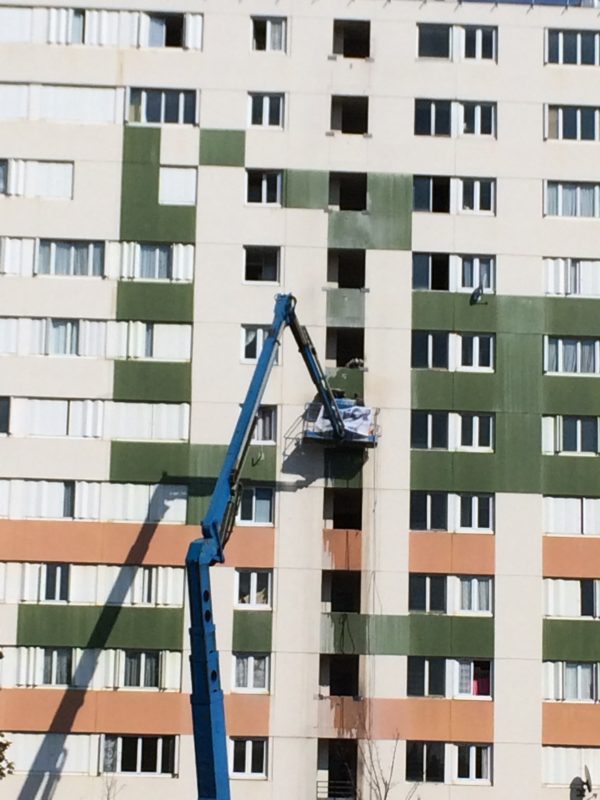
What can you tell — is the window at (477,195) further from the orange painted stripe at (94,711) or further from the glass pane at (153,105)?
the orange painted stripe at (94,711)

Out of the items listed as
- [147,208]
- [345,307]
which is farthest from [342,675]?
[147,208]

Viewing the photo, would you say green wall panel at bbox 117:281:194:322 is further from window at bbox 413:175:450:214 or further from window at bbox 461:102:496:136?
window at bbox 461:102:496:136

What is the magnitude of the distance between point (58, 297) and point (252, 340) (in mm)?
7482

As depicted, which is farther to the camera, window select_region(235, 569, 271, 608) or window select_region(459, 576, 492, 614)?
window select_region(459, 576, 492, 614)

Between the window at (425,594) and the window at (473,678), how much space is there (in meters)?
2.21

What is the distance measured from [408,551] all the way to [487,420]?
19.1 feet

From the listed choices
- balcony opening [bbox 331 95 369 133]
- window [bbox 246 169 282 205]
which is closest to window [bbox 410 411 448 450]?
window [bbox 246 169 282 205]

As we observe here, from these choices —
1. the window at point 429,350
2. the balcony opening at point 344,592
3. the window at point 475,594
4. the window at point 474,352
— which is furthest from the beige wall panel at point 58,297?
the window at point 475,594

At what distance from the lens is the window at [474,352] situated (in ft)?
154

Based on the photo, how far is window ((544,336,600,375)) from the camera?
4709 cm

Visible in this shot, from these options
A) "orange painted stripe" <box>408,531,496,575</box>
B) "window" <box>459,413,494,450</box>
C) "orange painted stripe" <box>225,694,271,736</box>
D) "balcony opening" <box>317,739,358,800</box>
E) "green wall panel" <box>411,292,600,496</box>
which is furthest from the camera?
"window" <box>459,413,494,450</box>

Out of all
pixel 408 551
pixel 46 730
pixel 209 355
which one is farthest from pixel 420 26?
pixel 46 730

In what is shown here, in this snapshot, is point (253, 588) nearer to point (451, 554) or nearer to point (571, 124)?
point (451, 554)

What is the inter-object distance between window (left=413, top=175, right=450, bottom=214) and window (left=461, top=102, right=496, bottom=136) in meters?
2.33
